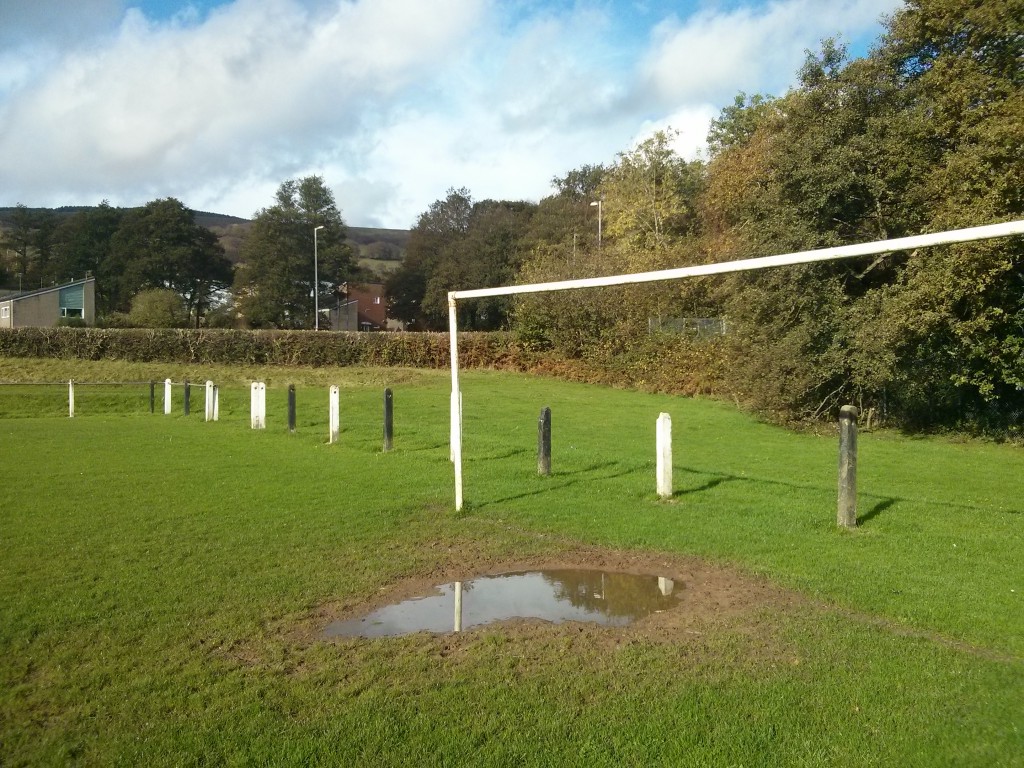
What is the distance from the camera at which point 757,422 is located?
22141mm

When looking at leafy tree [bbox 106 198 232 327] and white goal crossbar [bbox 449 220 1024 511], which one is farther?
leafy tree [bbox 106 198 232 327]

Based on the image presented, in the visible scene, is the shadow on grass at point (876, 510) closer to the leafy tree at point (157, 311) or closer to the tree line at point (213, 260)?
the leafy tree at point (157, 311)

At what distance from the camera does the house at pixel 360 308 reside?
76875 mm

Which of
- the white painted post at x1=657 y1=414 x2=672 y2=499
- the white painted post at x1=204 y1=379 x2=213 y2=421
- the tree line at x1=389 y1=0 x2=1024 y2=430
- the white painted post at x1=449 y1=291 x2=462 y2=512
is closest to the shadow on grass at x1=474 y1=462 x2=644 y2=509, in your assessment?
the white painted post at x1=449 y1=291 x2=462 y2=512

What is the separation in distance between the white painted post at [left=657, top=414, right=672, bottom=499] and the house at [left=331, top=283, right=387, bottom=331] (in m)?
65.3

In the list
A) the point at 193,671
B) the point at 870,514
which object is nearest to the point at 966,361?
A: the point at 870,514

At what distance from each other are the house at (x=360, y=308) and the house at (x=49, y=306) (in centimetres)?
1903

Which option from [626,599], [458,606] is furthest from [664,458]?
[458,606]

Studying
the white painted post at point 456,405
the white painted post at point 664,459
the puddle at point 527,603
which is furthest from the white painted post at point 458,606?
the white painted post at point 664,459

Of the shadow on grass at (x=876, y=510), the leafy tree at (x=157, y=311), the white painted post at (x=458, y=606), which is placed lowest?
the white painted post at (x=458, y=606)

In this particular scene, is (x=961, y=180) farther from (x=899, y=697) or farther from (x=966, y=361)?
(x=899, y=697)

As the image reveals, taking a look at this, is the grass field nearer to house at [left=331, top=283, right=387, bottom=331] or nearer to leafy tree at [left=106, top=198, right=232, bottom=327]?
house at [left=331, top=283, right=387, bottom=331]

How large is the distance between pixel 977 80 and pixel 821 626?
15.7 metres

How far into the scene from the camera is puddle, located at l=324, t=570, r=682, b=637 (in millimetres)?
6270
